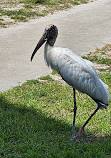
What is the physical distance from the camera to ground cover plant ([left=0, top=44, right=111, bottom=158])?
16.3ft

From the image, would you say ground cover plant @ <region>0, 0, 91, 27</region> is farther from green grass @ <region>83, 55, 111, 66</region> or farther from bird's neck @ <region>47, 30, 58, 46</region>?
bird's neck @ <region>47, 30, 58, 46</region>

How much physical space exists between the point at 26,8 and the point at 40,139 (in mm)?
9603

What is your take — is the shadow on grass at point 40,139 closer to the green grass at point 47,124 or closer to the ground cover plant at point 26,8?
the green grass at point 47,124

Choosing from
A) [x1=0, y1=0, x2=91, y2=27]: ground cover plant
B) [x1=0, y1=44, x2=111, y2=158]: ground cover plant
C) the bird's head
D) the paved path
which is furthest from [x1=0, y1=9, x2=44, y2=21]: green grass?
the bird's head

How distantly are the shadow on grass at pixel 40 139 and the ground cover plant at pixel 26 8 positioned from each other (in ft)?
21.7

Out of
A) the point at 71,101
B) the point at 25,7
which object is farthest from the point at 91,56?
the point at 25,7

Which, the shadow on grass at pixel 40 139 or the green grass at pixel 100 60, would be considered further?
the green grass at pixel 100 60

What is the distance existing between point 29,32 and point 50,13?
272 centimetres

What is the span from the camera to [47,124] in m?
5.76

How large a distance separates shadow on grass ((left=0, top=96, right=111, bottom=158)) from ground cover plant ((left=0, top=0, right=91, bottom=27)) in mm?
6610

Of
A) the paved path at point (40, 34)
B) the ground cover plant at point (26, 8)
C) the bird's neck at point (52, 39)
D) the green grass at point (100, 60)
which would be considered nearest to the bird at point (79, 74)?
the bird's neck at point (52, 39)

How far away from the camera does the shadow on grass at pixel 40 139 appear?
489cm

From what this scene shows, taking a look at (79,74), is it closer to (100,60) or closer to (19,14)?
(100,60)

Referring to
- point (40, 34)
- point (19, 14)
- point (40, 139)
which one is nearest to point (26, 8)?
point (19, 14)
